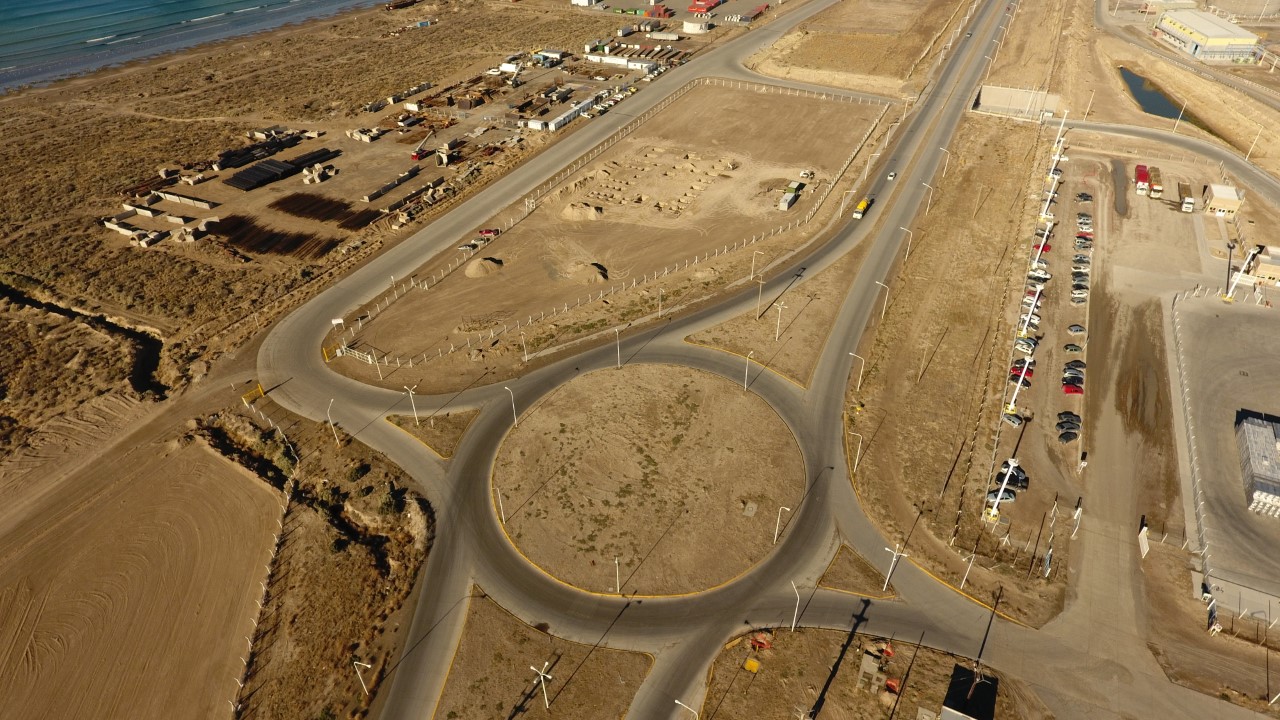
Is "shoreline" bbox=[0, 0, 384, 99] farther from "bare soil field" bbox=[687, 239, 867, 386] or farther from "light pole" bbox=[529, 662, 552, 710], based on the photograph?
"light pole" bbox=[529, 662, 552, 710]

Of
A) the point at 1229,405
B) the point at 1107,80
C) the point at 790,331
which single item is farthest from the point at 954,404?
the point at 1107,80

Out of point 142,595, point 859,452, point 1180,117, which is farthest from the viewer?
point 1180,117

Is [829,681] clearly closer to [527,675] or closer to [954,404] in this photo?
[527,675]

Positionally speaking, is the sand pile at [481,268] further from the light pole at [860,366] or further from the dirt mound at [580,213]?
the light pole at [860,366]

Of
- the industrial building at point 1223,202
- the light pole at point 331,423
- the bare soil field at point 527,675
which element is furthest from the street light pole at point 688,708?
the industrial building at point 1223,202

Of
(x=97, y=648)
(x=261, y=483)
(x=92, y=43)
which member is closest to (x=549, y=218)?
(x=261, y=483)

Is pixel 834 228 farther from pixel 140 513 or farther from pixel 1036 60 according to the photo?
pixel 1036 60
